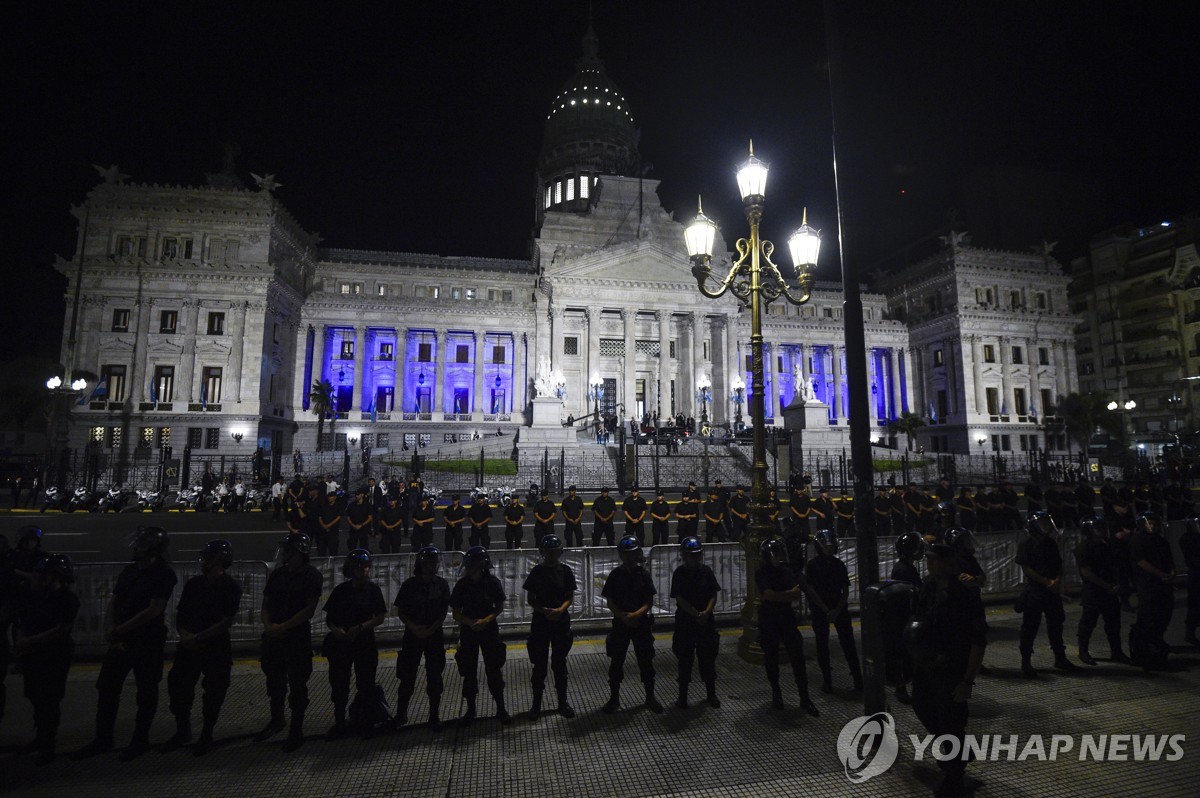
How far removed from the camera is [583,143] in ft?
231

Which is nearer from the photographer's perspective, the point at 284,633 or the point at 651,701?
the point at 284,633

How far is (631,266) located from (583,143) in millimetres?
31143

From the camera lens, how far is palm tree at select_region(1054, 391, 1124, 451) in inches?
1768

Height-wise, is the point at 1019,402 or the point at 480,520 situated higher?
the point at 1019,402

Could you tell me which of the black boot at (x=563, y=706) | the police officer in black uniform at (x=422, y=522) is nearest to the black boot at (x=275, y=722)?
the black boot at (x=563, y=706)

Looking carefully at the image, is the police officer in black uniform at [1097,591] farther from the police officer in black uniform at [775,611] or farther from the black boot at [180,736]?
the black boot at [180,736]

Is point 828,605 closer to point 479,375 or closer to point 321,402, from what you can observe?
point 321,402

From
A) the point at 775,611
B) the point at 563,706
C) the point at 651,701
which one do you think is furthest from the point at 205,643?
the point at 775,611

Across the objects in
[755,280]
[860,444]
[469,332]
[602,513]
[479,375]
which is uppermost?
[469,332]

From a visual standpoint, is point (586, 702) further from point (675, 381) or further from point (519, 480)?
point (675, 381)

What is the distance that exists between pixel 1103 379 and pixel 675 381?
46.0 metres

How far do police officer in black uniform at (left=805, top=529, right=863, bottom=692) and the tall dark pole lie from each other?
105cm

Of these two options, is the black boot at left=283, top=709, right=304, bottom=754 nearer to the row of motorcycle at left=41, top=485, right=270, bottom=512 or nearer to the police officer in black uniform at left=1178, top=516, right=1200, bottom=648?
the police officer in black uniform at left=1178, top=516, right=1200, bottom=648

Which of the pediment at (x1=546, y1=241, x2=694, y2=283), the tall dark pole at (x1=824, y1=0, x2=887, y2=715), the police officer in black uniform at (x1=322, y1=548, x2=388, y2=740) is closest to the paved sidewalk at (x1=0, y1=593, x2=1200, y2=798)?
the police officer in black uniform at (x1=322, y1=548, x2=388, y2=740)
